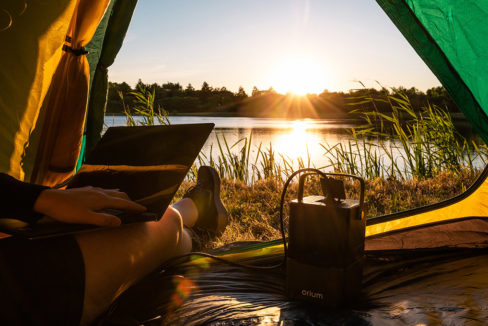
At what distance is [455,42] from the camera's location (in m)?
1.19

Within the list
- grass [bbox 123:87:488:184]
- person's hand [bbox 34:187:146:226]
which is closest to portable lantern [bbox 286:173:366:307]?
person's hand [bbox 34:187:146:226]

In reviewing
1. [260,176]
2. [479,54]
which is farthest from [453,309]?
[260,176]

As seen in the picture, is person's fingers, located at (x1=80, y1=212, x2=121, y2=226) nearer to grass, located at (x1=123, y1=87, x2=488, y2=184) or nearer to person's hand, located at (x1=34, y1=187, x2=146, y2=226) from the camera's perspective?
person's hand, located at (x1=34, y1=187, x2=146, y2=226)

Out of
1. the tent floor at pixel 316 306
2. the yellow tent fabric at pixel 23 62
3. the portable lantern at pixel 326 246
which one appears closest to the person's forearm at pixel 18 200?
the tent floor at pixel 316 306

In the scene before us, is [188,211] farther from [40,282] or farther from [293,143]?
[293,143]

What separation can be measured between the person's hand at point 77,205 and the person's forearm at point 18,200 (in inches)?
0.7

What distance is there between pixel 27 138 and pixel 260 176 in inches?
102

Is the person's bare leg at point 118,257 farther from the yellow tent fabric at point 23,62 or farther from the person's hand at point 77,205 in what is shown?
the yellow tent fabric at point 23,62

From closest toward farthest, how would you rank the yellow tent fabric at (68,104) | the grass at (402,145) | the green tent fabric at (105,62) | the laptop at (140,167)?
1. the laptop at (140,167)
2. the yellow tent fabric at (68,104)
3. the green tent fabric at (105,62)
4. the grass at (402,145)

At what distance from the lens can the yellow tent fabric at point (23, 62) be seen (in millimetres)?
1293

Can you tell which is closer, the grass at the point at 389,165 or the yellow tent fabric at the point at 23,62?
the yellow tent fabric at the point at 23,62

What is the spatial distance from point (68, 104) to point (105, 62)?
410mm

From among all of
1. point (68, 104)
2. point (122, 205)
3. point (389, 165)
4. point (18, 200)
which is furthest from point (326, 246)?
point (389, 165)

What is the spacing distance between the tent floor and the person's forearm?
1.02ft
